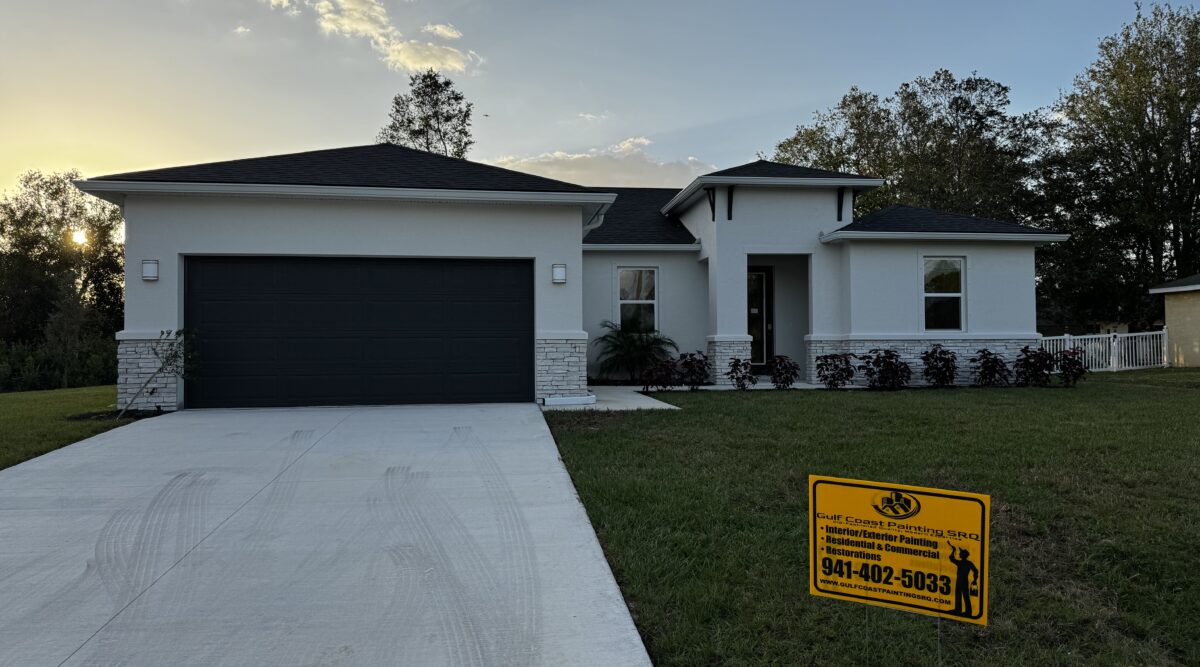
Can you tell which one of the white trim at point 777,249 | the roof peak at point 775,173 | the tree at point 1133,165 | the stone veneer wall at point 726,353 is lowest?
the stone veneer wall at point 726,353

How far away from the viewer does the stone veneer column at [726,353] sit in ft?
43.1

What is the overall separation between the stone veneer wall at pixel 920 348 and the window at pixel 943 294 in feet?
1.24

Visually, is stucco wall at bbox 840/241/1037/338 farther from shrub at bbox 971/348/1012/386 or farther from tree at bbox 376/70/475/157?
tree at bbox 376/70/475/157

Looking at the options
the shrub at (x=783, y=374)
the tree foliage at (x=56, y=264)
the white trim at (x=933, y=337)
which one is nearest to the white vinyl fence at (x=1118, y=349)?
the white trim at (x=933, y=337)

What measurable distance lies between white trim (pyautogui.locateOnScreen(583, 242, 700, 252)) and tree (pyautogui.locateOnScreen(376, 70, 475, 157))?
48.8 feet

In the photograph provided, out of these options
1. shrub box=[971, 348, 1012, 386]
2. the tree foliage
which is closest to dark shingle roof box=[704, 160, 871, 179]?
shrub box=[971, 348, 1012, 386]

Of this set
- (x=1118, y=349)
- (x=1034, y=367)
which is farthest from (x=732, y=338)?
(x=1118, y=349)

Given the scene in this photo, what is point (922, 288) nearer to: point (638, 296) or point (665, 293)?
point (665, 293)

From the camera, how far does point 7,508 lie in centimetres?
475

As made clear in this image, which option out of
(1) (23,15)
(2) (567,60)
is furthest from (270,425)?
(2) (567,60)

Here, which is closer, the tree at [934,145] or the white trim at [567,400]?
the white trim at [567,400]

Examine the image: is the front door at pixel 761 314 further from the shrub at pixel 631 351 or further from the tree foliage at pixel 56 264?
the tree foliage at pixel 56 264

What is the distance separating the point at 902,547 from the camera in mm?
2336

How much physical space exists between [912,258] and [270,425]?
11.7 meters
